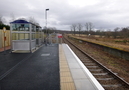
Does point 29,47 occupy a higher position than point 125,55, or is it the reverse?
point 29,47

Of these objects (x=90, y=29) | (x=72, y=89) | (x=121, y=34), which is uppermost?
(x=90, y=29)

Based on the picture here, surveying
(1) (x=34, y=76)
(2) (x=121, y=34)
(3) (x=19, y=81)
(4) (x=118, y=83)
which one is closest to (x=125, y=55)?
(4) (x=118, y=83)

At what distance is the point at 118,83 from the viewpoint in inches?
204

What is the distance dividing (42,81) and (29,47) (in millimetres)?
7028

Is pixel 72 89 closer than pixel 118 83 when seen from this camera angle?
Yes

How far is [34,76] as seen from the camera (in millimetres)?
4887

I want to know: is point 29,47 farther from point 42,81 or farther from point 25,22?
point 42,81

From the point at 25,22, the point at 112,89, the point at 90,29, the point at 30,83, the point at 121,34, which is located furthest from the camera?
the point at 90,29

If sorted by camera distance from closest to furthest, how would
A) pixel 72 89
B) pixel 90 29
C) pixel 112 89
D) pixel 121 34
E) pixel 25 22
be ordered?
pixel 72 89, pixel 112 89, pixel 25 22, pixel 121 34, pixel 90 29

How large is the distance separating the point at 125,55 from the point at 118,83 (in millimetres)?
6767

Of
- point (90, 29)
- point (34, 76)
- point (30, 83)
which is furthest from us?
point (90, 29)

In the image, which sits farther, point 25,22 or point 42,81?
point 25,22

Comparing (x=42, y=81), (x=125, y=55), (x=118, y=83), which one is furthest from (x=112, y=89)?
(x=125, y=55)

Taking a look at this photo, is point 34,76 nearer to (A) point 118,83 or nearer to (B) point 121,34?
(A) point 118,83
